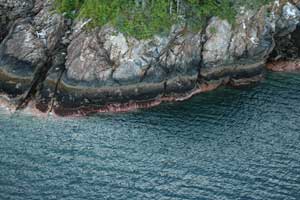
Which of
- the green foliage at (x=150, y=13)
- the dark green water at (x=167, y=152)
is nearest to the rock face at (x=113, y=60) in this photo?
the green foliage at (x=150, y=13)

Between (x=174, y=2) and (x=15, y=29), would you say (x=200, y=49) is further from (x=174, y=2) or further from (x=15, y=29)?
(x=15, y=29)

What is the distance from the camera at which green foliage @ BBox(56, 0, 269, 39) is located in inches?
2453

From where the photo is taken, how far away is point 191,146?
54719mm

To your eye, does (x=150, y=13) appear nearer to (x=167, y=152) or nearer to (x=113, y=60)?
(x=113, y=60)

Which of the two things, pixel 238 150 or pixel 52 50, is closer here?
pixel 238 150

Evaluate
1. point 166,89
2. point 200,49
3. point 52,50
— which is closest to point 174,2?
point 200,49

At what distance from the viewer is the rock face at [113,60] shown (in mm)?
61062

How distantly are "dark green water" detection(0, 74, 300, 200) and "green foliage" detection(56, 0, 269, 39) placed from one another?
8867mm

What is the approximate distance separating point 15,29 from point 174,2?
18693mm

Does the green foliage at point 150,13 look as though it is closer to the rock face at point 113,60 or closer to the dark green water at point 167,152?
the rock face at point 113,60

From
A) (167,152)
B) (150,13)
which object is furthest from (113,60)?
(167,152)

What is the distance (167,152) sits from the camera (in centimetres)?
5394

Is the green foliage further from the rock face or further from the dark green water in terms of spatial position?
the dark green water

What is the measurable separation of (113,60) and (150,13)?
687 cm
